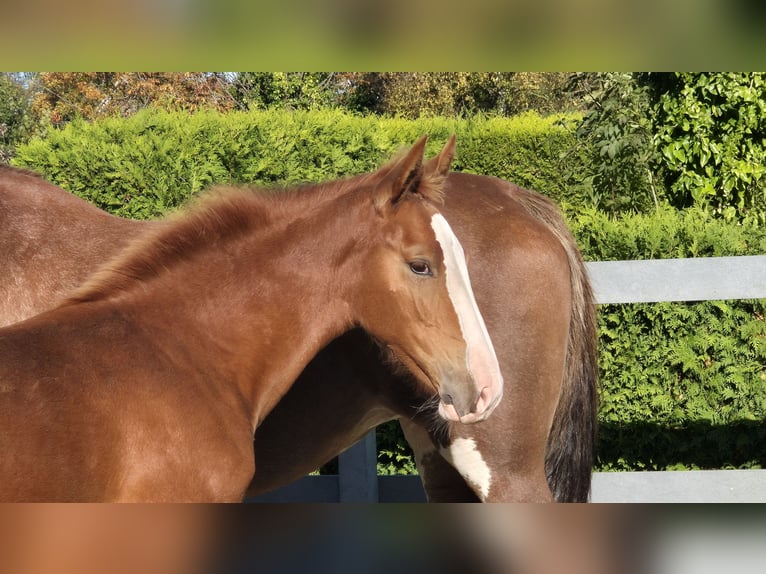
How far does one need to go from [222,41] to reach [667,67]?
0.23 m

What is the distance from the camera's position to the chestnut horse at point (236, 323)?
1.87 metres

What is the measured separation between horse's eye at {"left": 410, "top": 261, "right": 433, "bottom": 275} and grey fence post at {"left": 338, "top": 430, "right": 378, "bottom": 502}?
6.02ft

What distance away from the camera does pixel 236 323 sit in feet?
7.59

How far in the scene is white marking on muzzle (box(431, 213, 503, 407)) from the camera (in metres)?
2.24

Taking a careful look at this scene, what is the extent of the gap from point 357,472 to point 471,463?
1.15 meters

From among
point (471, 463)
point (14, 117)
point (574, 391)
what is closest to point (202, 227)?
point (471, 463)

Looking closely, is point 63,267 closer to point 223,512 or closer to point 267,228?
point 267,228

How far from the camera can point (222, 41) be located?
37cm

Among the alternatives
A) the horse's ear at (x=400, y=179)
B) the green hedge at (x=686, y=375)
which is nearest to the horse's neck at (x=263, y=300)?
the horse's ear at (x=400, y=179)

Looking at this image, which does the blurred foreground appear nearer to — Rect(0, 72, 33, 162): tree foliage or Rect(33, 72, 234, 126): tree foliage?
Rect(33, 72, 234, 126): tree foliage

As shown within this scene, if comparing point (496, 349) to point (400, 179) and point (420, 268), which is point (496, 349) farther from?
point (400, 179)

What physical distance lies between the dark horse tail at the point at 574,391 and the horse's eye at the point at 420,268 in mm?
1066

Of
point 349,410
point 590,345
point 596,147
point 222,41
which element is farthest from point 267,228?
point 596,147

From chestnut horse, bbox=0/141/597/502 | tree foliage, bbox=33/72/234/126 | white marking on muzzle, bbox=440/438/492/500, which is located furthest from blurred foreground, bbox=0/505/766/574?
tree foliage, bbox=33/72/234/126
